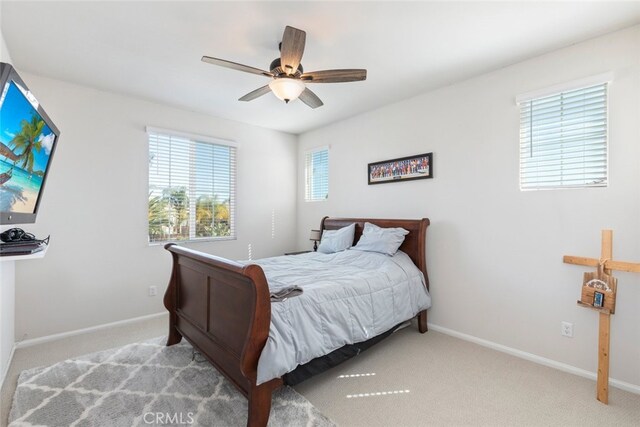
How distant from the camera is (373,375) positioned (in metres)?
2.43

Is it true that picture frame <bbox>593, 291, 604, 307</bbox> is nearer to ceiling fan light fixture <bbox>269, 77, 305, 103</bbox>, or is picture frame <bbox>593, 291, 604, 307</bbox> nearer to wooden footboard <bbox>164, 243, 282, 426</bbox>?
wooden footboard <bbox>164, 243, 282, 426</bbox>

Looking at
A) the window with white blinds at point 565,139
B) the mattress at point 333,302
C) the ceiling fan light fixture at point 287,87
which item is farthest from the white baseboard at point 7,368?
the window with white blinds at point 565,139

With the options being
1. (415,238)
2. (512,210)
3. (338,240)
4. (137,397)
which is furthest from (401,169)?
(137,397)

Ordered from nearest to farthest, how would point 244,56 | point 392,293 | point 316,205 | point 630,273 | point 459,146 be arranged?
point 630,273 < point 244,56 < point 392,293 < point 459,146 < point 316,205

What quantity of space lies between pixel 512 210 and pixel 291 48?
2.43 m

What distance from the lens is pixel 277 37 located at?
235 cm

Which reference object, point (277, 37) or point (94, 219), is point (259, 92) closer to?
point (277, 37)

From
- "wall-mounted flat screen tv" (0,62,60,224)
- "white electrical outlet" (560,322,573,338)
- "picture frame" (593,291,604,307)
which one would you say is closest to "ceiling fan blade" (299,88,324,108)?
"wall-mounted flat screen tv" (0,62,60,224)

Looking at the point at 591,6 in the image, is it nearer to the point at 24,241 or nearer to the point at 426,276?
the point at 426,276

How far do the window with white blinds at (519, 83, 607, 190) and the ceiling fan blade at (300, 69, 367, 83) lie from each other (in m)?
1.64

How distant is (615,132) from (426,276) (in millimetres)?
1994

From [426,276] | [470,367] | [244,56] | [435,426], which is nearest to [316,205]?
[426,276]

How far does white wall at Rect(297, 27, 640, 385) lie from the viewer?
88.8 inches

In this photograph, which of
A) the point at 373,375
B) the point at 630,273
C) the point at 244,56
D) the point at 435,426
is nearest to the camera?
the point at 435,426
